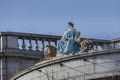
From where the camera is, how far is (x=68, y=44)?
45469mm

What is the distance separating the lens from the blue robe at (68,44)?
45219 mm

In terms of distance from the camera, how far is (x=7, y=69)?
5241 centimetres

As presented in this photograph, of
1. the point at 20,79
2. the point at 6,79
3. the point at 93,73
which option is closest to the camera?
the point at 93,73

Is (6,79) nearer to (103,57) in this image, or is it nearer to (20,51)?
(20,51)

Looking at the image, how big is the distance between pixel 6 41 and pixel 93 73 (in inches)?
461

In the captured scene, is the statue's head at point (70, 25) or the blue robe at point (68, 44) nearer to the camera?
the blue robe at point (68, 44)

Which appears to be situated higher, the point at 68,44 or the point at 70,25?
the point at 70,25

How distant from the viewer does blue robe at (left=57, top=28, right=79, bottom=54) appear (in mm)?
45219

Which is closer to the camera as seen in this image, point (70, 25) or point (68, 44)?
point (68, 44)

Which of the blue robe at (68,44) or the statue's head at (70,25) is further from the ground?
the statue's head at (70,25)

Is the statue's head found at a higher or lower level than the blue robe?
higher

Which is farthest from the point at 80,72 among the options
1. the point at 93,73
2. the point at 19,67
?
the point at 19,67

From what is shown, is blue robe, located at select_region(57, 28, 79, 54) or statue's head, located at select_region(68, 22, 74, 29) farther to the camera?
statue's head, located at select_region(68, 22, 74, 29)

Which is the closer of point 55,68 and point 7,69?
point 55,68
